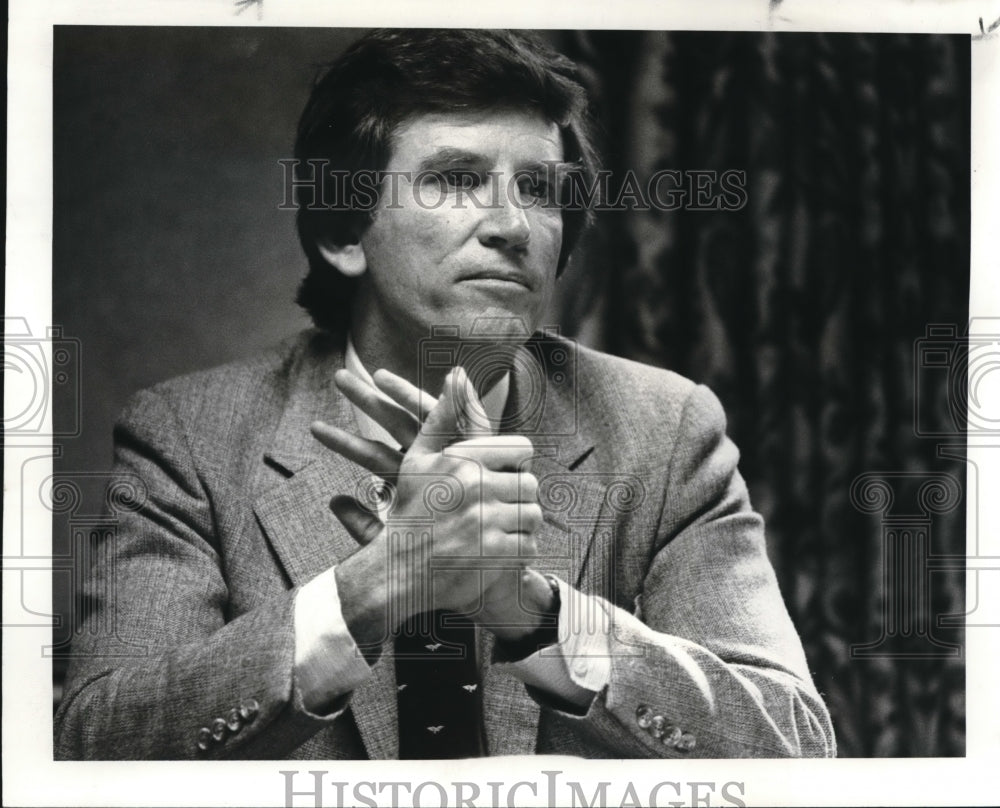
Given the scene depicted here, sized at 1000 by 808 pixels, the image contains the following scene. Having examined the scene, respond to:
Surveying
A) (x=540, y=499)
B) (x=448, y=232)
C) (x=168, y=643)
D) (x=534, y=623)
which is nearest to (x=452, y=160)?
(x=448, y=232)

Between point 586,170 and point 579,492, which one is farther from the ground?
point 586,170

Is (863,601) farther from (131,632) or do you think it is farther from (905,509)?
(131,632)

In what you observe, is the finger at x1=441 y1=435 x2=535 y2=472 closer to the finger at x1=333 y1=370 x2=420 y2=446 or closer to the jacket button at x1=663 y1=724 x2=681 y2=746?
the finger at x1=333 y1=370 x2=420 y2=446

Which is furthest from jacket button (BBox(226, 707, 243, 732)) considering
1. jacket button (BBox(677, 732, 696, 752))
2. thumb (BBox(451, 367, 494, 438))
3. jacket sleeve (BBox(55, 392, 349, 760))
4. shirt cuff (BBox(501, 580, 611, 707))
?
jacket button (BBox(677, 732, 696, 752))

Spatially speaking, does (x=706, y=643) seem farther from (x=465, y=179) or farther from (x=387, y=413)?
(x=465, y=179)

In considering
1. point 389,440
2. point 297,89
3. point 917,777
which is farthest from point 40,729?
point 917,777

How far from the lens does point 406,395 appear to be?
3287 millimetres

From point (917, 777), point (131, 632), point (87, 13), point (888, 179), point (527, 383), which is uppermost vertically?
point (87, 13)

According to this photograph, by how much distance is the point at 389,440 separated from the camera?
134 inches

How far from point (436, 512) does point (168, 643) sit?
29.5 inches

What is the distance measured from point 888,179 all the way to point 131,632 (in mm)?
2345

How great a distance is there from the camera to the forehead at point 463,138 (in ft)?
11.2

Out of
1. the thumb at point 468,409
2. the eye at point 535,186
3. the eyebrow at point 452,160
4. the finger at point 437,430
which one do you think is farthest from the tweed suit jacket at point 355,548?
the eyebrow at point 452,160

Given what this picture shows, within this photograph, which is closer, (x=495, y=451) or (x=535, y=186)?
(x=495, y=451)
